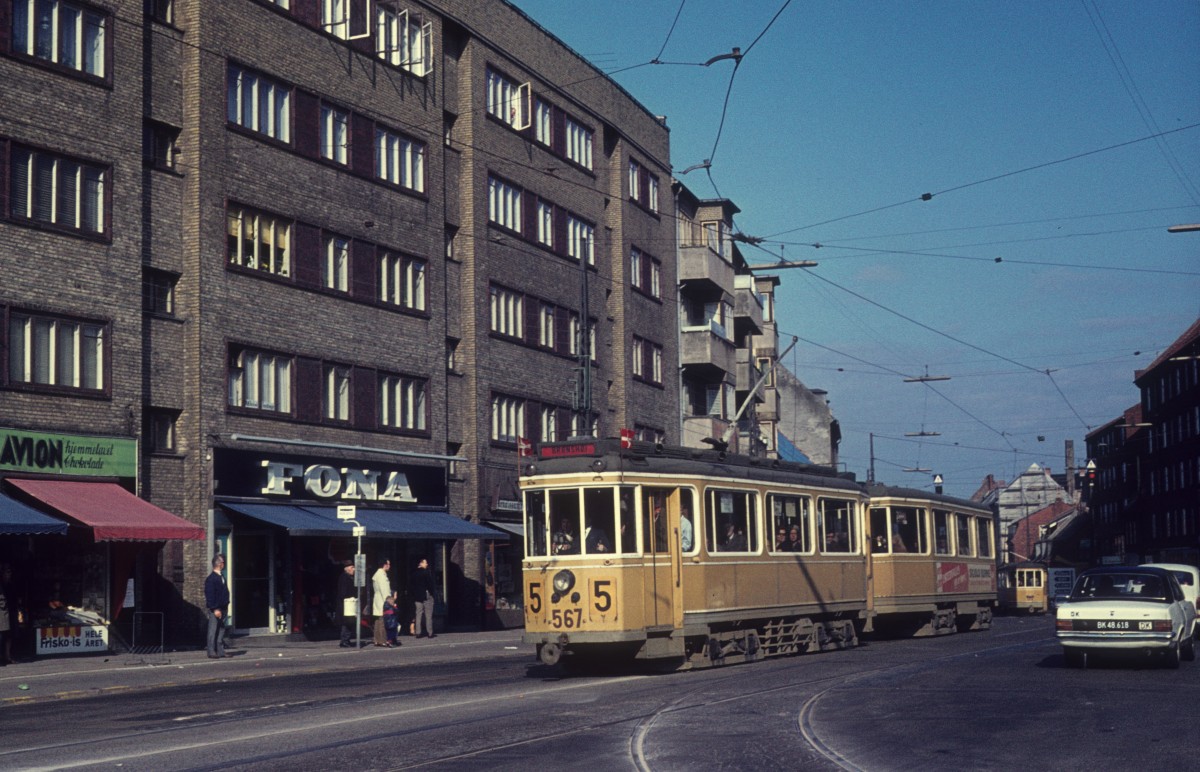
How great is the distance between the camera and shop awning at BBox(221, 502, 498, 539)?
3116cm

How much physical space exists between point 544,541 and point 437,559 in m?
18.8

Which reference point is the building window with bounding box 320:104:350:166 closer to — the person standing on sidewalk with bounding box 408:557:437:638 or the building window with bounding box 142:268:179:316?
the building window with bounding box 142:268:179:316

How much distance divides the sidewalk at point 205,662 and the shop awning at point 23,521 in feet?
7.05

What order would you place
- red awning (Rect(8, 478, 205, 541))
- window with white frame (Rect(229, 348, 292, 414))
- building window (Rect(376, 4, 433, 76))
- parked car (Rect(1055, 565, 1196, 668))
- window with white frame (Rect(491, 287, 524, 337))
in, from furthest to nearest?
window with white frame (Rect(491, 287, 524, 337)) < building window (Rect(376, 4, 433, 76)) < window with white frame (Rect(229, 348, 292, 414)) < red awning (Rect(8, 478, 205, 541)) < parked car (Rect(1055, 565, 1196, 668))

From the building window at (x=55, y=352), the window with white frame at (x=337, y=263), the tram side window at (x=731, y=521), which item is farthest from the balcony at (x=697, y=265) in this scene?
the tram side window at (x=731, y=521)

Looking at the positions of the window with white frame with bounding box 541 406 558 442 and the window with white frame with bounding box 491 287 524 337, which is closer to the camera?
the window with white frame with bounding box 491 287 524 337

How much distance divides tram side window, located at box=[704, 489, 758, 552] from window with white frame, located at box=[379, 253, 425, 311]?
1631 centimetres

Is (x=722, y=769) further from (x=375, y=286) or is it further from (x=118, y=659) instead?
(x=375, y=286)

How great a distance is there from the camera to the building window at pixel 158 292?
2986 cm

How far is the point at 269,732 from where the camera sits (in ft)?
45.3

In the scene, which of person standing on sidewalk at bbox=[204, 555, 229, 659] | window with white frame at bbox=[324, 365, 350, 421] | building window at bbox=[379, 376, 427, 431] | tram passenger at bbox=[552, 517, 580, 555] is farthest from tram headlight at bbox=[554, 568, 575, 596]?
building window at bbox=[379, 376, 427, 431]

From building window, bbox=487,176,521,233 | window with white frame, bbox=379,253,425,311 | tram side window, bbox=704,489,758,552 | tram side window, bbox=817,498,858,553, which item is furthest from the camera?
building window, bbox=487,176,521,233

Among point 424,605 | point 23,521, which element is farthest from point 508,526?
point 23,521

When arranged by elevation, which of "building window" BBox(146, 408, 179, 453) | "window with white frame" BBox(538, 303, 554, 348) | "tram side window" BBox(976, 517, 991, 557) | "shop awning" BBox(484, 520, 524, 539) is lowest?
"tram side window" BBox(976, 517, 991, 557)
